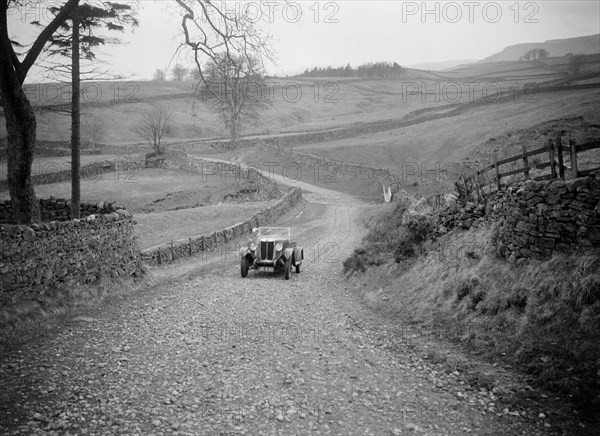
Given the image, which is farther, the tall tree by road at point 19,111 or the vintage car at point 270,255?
the vintage car at point 270,255

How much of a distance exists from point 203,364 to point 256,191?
113 ft


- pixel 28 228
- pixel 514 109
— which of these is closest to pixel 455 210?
pixel 28 228

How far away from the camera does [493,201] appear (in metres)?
12.9

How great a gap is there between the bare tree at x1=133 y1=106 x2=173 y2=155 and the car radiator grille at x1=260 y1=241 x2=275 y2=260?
43.4 meters

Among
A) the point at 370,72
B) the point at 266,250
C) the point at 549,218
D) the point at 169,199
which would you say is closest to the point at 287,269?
the point at 266,250

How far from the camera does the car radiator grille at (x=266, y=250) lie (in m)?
17.1

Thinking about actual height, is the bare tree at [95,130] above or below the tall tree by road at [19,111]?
above

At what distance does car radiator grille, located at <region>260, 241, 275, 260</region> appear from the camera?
17109 millimetres

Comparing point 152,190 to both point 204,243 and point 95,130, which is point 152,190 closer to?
point 204,243

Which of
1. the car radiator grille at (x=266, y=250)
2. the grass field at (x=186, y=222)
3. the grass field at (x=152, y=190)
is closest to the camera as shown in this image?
the car radiator grille at (x=266, y=250)

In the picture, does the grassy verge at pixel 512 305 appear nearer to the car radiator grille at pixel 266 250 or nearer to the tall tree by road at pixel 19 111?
the car radiator grille at pixel 266 250

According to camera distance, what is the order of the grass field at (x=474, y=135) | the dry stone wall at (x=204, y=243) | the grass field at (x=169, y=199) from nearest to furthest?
the dry stone wall at (x=204, y=243) → the grass field at (x=169, y=199) → the grass field at (x=474, y=135)

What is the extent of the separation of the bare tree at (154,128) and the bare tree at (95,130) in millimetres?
5840

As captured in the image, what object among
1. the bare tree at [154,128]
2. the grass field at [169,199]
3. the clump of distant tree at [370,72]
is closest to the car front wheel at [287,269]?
the grass field at [169,199]
